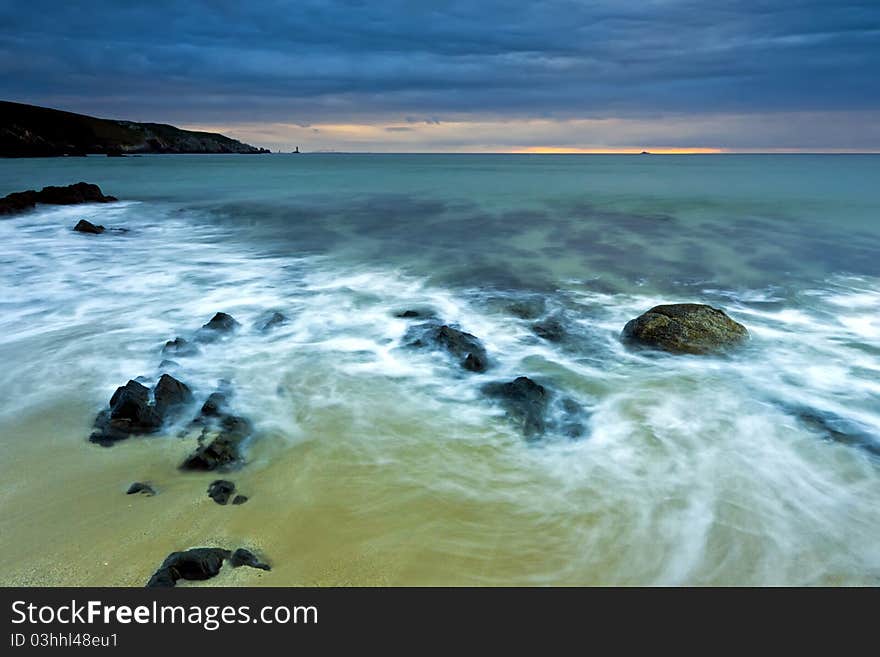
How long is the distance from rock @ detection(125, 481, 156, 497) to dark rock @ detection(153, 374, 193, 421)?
1.12 m

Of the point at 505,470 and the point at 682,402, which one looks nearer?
the point at 505,470

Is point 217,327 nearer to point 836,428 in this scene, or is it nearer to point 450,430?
point 450,430

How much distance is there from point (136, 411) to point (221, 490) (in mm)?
1661

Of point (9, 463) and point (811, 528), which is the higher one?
point (9, 463)

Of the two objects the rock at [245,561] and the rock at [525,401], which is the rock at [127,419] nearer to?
the rock at [245,561]

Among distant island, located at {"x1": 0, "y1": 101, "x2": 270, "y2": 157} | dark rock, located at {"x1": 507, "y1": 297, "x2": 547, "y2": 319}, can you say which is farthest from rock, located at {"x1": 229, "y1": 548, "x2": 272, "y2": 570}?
distant island, located at {"x1": 0, "y1": 101, "x2": 270, "y2": 157}

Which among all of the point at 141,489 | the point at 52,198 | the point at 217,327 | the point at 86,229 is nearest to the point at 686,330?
the point at 141,489

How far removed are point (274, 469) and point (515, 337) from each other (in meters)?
4.66

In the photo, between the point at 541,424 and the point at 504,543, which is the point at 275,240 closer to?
the point at 541,424

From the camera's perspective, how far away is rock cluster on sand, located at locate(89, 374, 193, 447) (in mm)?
5203

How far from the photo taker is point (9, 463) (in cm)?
480

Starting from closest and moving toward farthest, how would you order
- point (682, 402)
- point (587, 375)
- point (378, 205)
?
point (682, 402)
point (587, 375)
point (378, 205)

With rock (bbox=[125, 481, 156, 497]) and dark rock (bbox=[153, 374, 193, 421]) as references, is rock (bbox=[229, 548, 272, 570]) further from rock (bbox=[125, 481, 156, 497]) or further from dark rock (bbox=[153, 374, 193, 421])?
dark rock (bbox=[153, 374, 193, 421])
